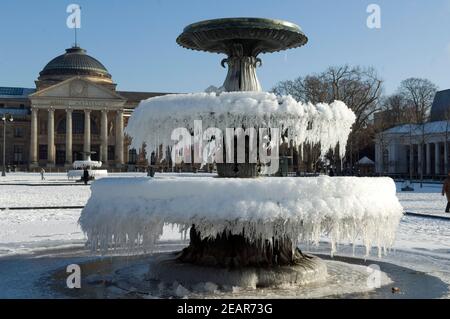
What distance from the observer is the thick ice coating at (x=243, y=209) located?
287 inches

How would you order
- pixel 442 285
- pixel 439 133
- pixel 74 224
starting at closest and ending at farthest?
pixel 442 285 → pixel 74 224 → pixel 439 133

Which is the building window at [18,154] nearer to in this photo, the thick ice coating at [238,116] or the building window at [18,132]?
the building window at [18,132]

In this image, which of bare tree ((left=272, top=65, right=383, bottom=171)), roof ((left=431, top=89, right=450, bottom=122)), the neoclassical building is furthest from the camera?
the neoclassical building

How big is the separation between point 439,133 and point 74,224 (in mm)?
60896

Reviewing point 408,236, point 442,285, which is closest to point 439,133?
point 408,236

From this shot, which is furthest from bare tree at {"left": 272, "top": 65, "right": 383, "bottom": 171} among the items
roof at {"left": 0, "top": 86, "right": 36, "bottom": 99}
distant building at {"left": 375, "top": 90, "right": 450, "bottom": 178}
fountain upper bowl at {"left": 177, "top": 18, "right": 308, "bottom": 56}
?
roof at {"left": 0, "top": 86, "right": 36, "bottom": 99}

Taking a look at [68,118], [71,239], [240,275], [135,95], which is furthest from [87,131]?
[240,275]

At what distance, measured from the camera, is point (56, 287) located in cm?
816

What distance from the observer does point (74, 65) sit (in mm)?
111875

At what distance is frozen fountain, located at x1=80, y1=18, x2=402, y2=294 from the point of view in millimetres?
7371

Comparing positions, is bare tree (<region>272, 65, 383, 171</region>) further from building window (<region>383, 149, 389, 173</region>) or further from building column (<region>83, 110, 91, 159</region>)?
building column (<region>83, 110, 91, 159</region>)

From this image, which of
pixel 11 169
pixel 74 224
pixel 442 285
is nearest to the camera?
pixel 442 285

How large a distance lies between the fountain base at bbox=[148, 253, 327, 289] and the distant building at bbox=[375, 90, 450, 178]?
6183cm
